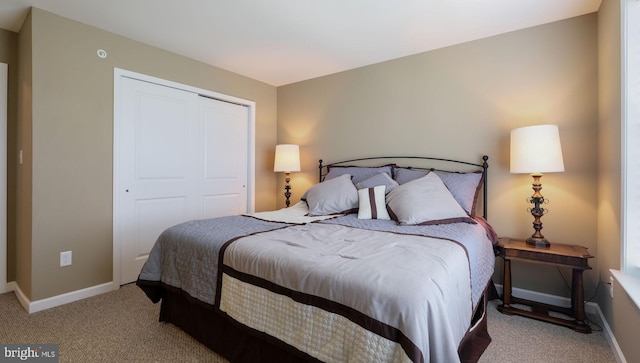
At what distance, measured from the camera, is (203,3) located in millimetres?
2193

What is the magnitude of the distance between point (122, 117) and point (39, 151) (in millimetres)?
687

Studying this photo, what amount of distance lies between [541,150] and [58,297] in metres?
3.95

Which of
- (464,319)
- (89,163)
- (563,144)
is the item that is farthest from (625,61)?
(89,163)

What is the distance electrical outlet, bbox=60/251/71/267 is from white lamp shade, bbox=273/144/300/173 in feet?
7.10

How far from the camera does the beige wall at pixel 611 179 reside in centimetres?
156

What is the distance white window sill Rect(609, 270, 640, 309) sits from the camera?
4.50ft

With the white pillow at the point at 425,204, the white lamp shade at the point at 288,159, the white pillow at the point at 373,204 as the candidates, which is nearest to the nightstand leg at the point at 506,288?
the white pillow at the point at 425,204

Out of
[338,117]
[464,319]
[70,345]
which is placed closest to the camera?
[464,319]

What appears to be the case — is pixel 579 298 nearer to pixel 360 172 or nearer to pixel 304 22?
pixel 360 172

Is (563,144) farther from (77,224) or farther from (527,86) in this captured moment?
(77,224)

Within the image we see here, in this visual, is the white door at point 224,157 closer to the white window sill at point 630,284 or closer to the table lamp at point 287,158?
the table lamp at point 287,158

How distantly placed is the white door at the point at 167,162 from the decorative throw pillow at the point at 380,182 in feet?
5.98

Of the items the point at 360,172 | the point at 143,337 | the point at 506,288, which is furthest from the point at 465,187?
the point at 143,337

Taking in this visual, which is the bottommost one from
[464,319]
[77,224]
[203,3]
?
[464,319]
